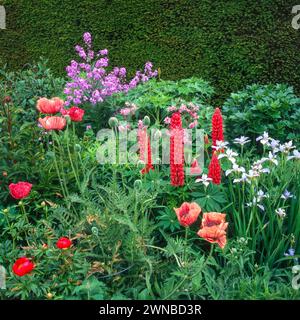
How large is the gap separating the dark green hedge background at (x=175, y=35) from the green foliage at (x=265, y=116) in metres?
1.62

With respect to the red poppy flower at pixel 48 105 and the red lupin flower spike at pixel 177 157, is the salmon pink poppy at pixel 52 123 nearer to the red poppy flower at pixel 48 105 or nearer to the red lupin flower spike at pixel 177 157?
the red poppy flower at pixel 48 105

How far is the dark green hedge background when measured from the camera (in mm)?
5840

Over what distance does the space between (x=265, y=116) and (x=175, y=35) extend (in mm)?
2392

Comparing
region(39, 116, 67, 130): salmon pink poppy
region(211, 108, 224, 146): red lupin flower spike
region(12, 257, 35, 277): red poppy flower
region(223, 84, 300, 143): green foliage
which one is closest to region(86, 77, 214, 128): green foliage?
region(223, 84, 300, 143): green foliage

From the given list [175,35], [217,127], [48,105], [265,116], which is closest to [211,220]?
[217,127]

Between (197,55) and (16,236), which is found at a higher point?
(197,55)

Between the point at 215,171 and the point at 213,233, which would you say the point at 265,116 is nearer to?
the point at 215,171

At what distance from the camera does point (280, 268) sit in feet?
9.36

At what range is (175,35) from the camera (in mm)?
6125

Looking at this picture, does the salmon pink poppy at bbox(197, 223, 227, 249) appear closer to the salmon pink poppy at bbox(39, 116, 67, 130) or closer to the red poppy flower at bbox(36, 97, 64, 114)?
the salmon pink poppy at bbox(39, 116, 67, 130)

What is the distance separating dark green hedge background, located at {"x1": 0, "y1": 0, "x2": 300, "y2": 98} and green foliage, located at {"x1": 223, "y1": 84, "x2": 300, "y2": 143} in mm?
1620

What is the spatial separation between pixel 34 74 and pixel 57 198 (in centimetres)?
196
